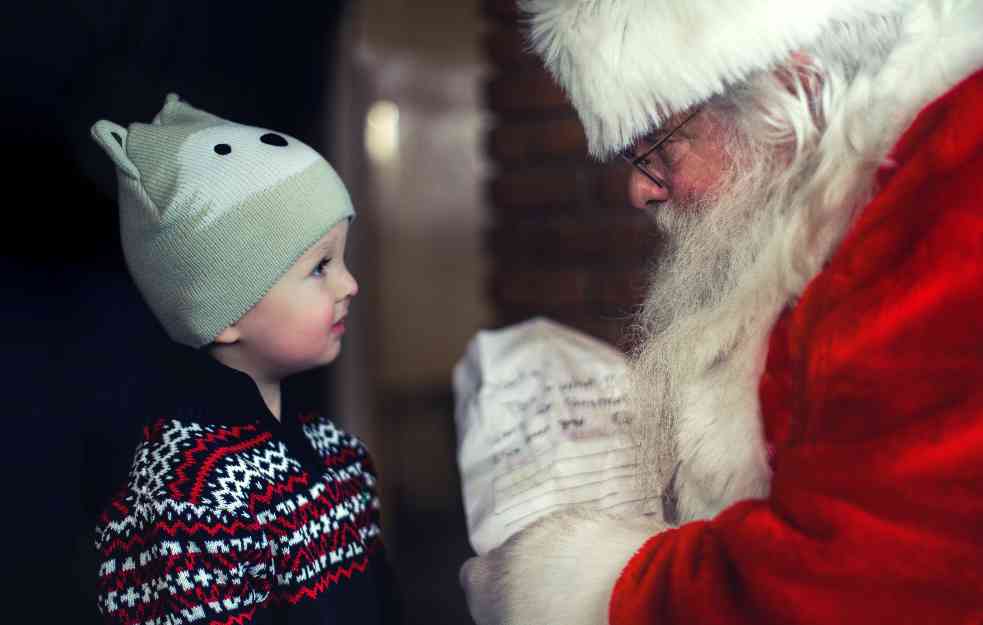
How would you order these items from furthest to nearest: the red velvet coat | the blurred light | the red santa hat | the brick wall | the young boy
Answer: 1. the blurred light
2. the brick wall
3. the young boy
4. the red santa hat
5. the red velvet coat

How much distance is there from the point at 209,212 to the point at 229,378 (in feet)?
0.60

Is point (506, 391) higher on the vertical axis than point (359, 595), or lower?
higher

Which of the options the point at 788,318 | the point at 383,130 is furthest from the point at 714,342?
the point at 383,130

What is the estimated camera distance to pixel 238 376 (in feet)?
3.16

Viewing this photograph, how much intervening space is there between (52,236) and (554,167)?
3.99 ft

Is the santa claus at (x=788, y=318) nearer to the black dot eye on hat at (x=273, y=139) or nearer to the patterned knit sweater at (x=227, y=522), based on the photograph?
the patterned knit sweater at (x=227, y=522)

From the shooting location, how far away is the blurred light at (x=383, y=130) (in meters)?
3.11

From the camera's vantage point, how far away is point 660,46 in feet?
2.60

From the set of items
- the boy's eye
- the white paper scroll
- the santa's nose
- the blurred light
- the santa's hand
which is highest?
the blurred light

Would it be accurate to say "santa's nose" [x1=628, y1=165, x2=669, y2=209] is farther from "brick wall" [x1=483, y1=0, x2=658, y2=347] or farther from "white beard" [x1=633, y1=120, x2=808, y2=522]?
"brick wall" [x1=483, y1=0, x2=658, y2=347]

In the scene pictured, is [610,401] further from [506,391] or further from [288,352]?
[288,352]

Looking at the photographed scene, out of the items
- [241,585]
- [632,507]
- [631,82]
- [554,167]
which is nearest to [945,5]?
[631,82]

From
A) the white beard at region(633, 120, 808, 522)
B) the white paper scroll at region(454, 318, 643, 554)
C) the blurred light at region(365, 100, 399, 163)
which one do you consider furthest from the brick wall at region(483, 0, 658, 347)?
the blurred light at region(365, 100, 399, 163)

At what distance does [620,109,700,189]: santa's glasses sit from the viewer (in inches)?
33.6
